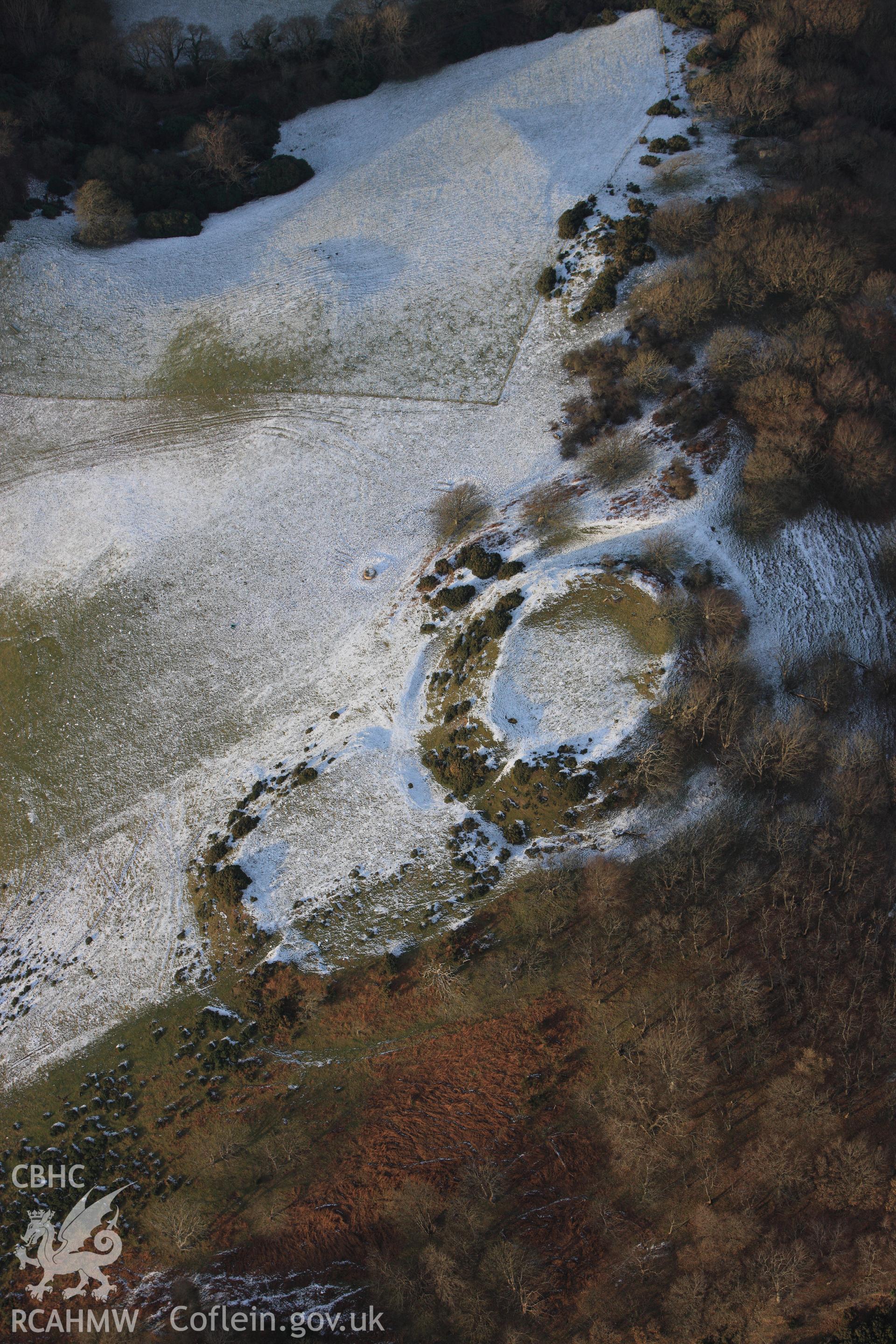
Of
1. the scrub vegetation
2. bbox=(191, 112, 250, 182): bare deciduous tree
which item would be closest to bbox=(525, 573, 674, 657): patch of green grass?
the scrub vegetation

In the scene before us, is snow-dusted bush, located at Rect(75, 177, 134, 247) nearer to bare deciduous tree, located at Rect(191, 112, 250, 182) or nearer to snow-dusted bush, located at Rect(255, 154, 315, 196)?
bare deciduous tree, located at Rect(191, 112, 250, 182)

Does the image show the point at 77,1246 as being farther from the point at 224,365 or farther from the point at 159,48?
the point at 159,48

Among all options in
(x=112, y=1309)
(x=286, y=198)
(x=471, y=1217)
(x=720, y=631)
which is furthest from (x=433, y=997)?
(x=286, y=198)

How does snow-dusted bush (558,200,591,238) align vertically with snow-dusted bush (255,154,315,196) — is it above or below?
below

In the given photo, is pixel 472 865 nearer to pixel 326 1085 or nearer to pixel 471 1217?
pixel 326 1085

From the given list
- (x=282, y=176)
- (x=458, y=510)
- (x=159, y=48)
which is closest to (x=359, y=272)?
(x=282, y=176)

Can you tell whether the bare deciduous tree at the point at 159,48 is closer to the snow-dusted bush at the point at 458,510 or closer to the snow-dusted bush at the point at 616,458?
the snow-dusted bush at the point at 458,510
